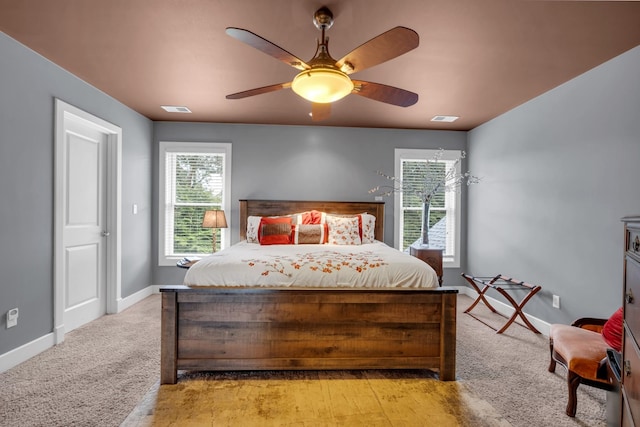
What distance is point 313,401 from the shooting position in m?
2.14

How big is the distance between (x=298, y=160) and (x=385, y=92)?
264cm

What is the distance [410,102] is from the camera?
96.0 inches

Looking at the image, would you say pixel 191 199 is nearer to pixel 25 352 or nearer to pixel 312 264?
pixel 25 352

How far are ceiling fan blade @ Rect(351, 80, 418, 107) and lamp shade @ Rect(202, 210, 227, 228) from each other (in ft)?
8.94

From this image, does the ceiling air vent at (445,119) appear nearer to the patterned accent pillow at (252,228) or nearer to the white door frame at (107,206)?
the patterned accent pillow at (252,228)

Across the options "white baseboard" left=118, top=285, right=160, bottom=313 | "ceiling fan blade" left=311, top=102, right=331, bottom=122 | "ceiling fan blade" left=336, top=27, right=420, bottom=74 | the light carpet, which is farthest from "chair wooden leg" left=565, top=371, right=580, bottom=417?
"white baseboard" left=118, top=285, right=160, bottom=313

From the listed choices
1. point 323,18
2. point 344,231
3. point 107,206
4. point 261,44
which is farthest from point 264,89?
point 107,206

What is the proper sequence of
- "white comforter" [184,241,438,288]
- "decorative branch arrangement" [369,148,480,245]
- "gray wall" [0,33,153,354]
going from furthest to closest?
"decorative branch arrangement" [369,148,480,245] → "gray wall" [0,33,153,354] → "white comforter" [184,241,438,288]

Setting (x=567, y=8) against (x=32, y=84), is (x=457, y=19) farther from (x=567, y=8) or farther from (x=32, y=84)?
(x=32, y=84)

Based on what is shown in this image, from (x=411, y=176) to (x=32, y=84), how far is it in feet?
14.2

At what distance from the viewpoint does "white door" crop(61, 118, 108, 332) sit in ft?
10.8

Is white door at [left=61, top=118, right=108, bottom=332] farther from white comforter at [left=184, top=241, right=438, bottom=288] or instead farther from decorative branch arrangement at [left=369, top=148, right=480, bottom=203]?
decorative branch arrangement at [left=369, top=148, right=480, bottom=203]

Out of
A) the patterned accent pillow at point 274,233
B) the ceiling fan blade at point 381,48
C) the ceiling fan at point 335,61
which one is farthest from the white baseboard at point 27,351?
the ceiling fan blade at point 381,48

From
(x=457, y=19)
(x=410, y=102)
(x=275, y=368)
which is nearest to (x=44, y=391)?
(x=275, y=368)
